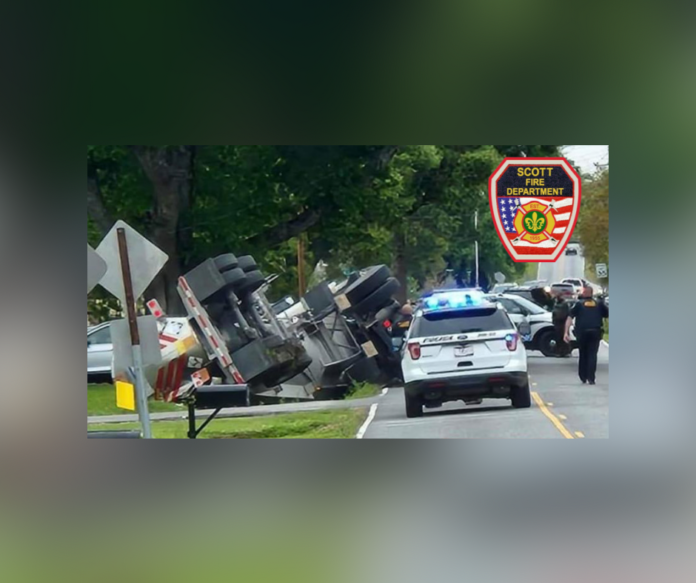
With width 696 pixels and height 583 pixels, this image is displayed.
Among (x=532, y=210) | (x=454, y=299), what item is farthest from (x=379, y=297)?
(x=532, y=210)

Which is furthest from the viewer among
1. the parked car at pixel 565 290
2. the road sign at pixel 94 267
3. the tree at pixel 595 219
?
the road sign at pixel 94 267

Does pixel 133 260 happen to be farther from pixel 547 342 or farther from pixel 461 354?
pixel 547 342

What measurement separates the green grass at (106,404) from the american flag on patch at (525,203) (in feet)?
7.42

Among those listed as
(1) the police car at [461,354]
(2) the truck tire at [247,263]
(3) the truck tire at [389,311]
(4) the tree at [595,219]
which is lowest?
(1) the police car at [461,354]

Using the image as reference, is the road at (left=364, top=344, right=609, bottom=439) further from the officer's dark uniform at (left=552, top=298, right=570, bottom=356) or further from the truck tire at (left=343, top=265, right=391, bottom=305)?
the truck tire at (left=343, top=265, right=391, bottom=305)

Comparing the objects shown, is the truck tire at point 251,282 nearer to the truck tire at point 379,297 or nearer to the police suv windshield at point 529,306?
the truck tire at point 379,297

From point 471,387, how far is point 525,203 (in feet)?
3.80

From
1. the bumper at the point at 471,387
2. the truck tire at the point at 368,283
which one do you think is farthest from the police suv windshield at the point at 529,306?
the truck tire at the point at 368,283

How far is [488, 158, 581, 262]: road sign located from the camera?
5207 millimetres

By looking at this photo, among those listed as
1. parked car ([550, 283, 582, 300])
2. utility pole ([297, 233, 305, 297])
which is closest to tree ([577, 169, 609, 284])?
parked car ([550, 283, 582, 300])

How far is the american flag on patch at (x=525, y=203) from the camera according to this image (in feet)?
17.1

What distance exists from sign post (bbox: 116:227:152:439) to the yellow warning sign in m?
0.04
